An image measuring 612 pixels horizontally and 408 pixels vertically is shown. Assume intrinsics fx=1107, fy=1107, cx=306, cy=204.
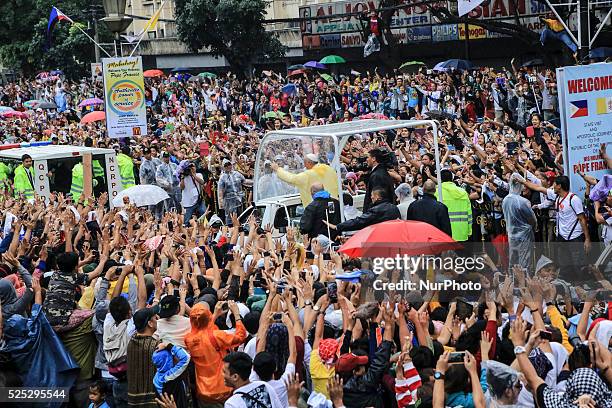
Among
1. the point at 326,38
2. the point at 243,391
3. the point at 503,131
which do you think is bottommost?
the point at 243,391

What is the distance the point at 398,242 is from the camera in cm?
955

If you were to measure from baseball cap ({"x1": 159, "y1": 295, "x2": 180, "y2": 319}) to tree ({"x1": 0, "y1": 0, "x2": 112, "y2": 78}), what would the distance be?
3903 cm

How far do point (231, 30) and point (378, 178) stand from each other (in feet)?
90.4

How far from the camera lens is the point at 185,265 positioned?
978cm

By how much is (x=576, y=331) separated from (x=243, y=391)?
2391 mm

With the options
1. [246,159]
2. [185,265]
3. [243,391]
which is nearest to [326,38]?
[246,159]

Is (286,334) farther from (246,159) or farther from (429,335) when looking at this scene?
(246,159)

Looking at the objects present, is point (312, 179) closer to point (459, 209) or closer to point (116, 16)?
point (459, 209)

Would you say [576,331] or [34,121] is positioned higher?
[34,121]

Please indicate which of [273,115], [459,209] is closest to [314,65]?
[273,115]

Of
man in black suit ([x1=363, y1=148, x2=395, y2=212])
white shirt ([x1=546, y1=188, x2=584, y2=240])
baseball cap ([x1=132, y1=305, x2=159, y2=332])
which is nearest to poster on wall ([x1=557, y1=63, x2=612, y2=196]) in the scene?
white shirt ([x1=546, y1=188, x2=584, y2=240])

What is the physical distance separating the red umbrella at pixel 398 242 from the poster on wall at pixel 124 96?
10653 millimetres

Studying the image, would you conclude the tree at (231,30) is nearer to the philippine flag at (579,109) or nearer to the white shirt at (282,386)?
the philippine flag at (579,109)

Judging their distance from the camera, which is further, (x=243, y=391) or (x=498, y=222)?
(x=498, y=222)
